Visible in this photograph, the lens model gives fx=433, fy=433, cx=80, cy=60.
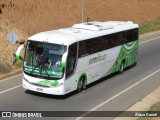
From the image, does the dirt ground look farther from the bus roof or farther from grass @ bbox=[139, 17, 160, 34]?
the bus roof

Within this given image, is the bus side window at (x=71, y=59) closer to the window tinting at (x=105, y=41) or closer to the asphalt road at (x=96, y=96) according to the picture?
the window tinting at (x=105, y=41)

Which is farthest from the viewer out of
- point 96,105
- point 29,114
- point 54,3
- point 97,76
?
point 54,3

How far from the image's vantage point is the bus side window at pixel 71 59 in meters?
19.6

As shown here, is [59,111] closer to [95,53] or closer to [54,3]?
[95,53]

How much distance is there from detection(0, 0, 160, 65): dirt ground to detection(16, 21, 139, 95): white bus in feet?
21.4

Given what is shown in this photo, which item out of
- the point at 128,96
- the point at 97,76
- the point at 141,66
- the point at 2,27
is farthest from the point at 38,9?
the point at 128,96

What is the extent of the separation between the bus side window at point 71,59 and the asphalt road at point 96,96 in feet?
4.55

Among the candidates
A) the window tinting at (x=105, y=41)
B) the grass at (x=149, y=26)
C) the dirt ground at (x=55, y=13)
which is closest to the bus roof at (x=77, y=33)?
the window tinting at (x=105, y=41)

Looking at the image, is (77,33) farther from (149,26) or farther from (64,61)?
(149,26)

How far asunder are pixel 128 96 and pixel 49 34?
484 cm

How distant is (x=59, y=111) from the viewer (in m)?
18.2

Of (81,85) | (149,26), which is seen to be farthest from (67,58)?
(149,26)

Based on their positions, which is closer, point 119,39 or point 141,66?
point 119,39

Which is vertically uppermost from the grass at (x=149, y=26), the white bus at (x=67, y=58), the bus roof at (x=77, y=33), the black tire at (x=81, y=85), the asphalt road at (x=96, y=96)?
the bus roof at (x=77, y=33)
